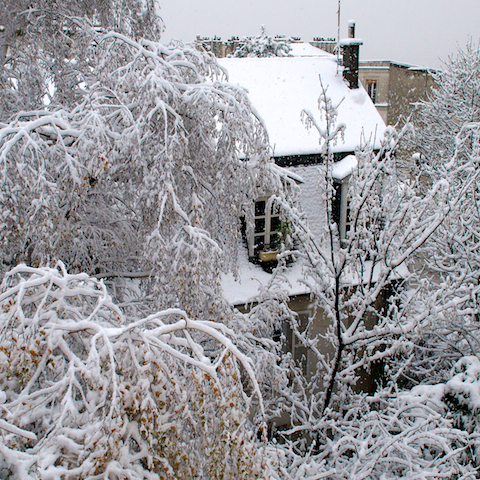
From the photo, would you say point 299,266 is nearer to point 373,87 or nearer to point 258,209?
point 258,209

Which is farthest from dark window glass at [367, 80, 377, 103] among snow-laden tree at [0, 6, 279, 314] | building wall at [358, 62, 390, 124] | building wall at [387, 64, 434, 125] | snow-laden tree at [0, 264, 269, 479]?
snow-laden tree at [0, 264, 269, 479]

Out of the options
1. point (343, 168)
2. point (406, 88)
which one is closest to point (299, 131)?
point (343, 168)

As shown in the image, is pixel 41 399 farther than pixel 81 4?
No

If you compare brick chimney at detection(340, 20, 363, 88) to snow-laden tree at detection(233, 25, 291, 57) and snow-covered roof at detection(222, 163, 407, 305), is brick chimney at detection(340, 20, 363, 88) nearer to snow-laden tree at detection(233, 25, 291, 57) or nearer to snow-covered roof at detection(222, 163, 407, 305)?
snow-covered roof at detection(222, 163, 407, 305)

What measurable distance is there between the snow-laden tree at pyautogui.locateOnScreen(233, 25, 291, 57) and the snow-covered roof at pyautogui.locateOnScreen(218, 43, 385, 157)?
16.8m

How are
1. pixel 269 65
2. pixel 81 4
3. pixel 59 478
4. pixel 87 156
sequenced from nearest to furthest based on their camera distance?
1. pixel 59 478
2. pixel 87 156
3. pixel 81 4
4. pixel 269 65

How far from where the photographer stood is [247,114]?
4781 mm

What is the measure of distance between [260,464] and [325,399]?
162 inches

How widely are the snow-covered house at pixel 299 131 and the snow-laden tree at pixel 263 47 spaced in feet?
55.5

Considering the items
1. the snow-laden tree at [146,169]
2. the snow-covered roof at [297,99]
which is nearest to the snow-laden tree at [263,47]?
the snow-covered roof at [297,99]

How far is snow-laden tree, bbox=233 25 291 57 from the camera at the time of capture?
28.3 m

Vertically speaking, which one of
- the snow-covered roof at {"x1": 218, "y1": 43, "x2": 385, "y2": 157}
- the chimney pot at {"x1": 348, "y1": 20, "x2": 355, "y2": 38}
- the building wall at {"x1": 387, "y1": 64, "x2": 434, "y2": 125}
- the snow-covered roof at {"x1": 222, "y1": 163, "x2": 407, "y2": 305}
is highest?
the chimney pot at {"x1": 348, "y1": 20, "x2": 355, "y2": 38}

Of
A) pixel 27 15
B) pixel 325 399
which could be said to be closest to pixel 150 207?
pixel 27 15

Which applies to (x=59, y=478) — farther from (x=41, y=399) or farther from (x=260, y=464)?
(x=260, y=464)
